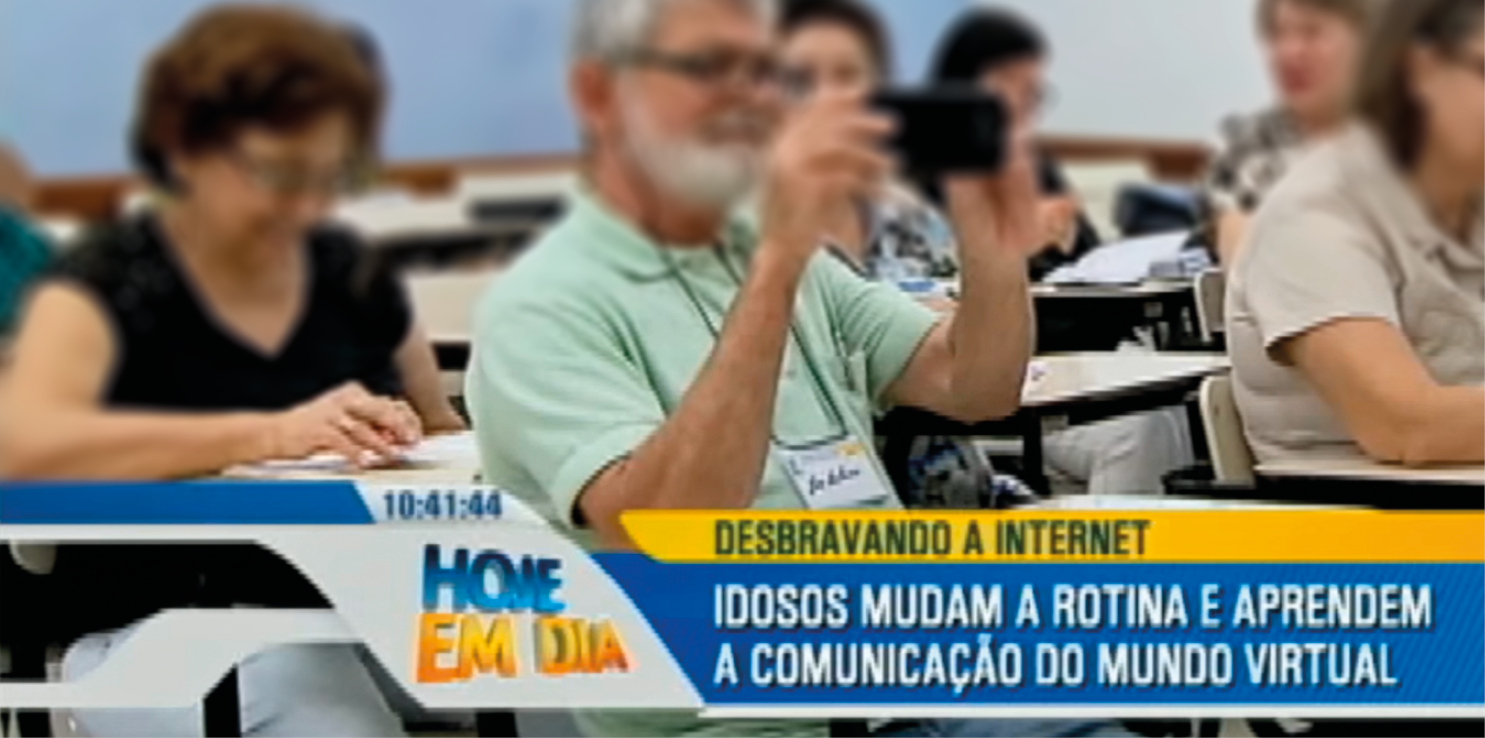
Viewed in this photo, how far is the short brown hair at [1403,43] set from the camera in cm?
278

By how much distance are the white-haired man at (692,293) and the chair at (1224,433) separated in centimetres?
24

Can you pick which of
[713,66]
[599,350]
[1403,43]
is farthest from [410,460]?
[1403,43]

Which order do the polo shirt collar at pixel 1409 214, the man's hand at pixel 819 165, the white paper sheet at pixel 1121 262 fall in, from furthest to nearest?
1. the white paper sheet at pixel 1121 262
2. the polo shirt collar at pixel 1409 214
3. the man's hand at pixel 819 165

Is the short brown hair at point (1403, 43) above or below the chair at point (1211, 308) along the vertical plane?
above

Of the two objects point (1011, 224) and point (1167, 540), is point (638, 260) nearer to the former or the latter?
point (1011, 224)

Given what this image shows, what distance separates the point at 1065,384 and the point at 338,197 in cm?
73

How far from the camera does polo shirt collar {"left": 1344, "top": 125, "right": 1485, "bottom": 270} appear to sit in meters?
2.82

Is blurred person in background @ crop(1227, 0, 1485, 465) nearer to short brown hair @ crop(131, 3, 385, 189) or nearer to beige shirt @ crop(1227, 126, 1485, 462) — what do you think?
beige shirt @ crop(1227, 126, 1485, 462)

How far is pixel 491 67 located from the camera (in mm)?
2781

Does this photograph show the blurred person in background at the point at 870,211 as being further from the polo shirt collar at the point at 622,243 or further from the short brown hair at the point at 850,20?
the polo shirt collar at the point at 622,243

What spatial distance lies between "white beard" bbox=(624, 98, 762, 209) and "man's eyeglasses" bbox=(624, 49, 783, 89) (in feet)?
0.17

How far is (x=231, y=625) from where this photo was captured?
2949 mm

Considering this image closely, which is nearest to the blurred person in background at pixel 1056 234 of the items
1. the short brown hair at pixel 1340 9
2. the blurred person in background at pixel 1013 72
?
the blurred person in background at pixel 1013 72

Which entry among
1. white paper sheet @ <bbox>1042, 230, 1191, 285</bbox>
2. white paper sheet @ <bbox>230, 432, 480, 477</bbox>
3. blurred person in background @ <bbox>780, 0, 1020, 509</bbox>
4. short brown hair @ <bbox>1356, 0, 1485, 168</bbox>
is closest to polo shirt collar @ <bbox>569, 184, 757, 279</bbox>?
blurred person in background @ <bbox>780, 0, 1020, 509</bbox>
